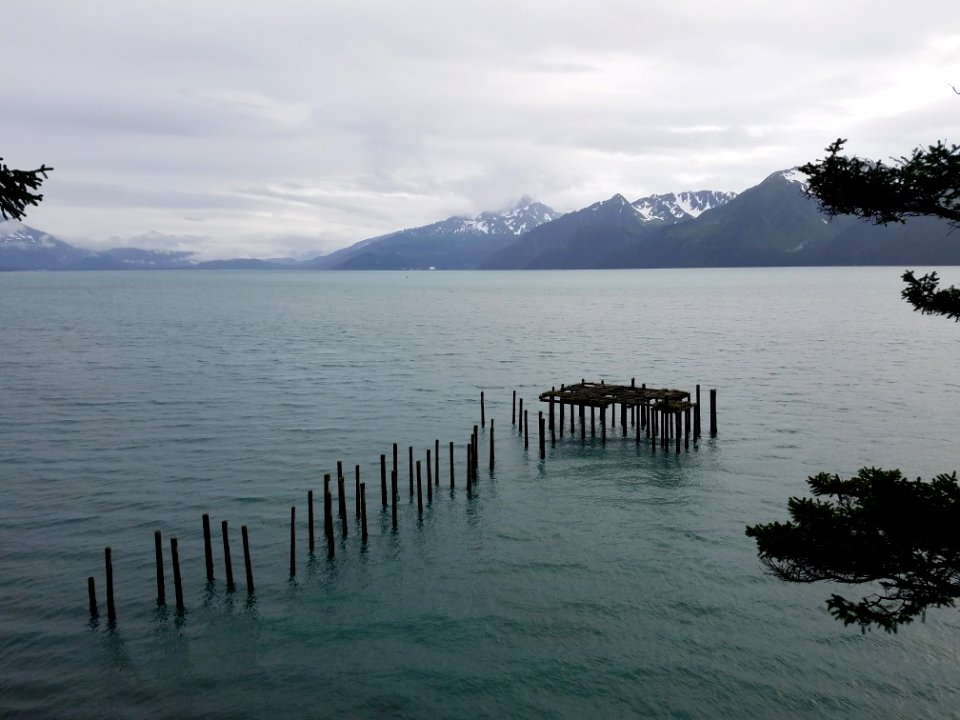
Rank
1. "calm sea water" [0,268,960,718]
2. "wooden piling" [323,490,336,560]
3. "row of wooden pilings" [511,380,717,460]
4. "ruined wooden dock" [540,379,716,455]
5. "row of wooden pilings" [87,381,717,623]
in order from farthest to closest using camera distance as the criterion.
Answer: "ruined wooden dock" [540,379,716,455]
"row of wooden pilings" [511,380,717,460]
"wooden piling" [323,490,336,560]
"row of wooden pilings" [87,381,717,623]
"calm sea water" [0,268,960,718]

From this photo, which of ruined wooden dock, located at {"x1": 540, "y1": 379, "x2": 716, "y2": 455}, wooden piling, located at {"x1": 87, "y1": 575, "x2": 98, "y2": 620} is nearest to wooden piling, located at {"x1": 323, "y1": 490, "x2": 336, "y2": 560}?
wooden piling, located at {"x1": 87, "y1": 575, "x2": 98, "y2": 620}

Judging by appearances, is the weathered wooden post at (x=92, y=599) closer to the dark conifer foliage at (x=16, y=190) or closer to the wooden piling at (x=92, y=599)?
the wooden piling at (x=92, y=599)

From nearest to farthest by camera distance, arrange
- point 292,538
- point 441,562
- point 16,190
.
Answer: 1. point 16,190
2. point 292,538
3. point 441,562

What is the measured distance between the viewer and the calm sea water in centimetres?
1831

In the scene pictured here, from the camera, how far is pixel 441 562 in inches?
1013

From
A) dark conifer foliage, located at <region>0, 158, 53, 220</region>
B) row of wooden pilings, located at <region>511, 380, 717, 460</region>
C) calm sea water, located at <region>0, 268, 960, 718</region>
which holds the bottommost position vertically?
calm sea water, located at <region>0, 268, 960, 718</region>

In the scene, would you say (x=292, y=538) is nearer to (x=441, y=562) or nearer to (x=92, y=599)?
(x=441, y=562)

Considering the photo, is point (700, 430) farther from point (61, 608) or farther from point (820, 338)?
point (820, 338)

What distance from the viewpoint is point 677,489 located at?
3369 cm

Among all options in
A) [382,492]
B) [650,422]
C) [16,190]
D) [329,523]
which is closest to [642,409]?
[650,422]

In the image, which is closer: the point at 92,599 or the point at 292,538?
the point at 92,599

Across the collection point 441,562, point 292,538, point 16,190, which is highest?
point 16,190

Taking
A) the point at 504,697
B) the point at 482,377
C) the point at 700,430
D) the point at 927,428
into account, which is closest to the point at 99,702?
the point at 504,697

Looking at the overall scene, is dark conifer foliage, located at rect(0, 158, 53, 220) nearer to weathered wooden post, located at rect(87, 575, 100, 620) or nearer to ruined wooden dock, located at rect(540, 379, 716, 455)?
weathered wooden post, located at rect(87, 575, 100, 620)
